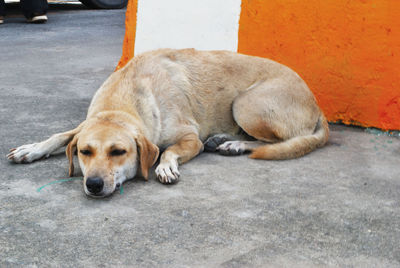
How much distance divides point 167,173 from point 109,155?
0.43m

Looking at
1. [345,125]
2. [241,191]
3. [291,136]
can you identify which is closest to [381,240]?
[241,191]

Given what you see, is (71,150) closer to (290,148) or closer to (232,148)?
(232,148)

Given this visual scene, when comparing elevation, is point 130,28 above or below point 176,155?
above

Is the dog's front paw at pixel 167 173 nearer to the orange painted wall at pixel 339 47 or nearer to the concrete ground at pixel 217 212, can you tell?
the concrete ground at pixel 217 212

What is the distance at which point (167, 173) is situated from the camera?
3.37m

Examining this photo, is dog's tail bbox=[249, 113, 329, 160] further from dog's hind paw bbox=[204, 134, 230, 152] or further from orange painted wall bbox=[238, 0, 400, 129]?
orange painted wall bbox=[238, 0, 400, 129]

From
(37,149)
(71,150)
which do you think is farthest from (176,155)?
(37,149)

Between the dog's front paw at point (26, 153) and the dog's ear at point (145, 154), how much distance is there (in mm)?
844

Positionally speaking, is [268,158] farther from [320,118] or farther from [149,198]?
[149,198]

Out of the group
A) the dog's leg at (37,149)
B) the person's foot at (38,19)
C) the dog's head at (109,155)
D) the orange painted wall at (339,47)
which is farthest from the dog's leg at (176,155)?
the person's foot at (38,19)

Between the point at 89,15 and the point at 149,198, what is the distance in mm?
10116

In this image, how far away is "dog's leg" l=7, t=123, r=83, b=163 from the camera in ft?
11.8

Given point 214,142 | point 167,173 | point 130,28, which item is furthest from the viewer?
point 130,28

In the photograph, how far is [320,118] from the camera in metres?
4.33
